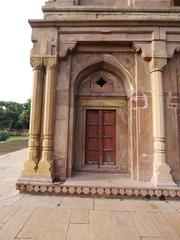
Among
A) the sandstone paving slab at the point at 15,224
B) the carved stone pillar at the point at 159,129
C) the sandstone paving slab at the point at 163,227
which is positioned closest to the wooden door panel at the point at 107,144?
the carved stone pillar at the point at 159,129

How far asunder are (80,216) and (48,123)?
8.77 ft

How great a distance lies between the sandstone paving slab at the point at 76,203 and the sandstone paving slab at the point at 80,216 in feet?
0.89

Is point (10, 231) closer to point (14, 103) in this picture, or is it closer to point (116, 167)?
point (116, 167)

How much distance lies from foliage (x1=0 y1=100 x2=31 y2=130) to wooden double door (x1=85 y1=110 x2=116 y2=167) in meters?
65.0

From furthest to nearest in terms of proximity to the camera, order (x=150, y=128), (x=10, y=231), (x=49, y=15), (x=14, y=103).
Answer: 1. (x=14, y=103)
2. (x=49, y=15)
3. (x=150, y=128)
4. (x=10, y=231)

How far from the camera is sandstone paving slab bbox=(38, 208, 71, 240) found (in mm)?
3105

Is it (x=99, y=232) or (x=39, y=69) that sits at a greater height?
(x=39, y=69)

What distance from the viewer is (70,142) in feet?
18.7

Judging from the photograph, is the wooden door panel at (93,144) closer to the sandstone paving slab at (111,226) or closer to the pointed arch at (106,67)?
the pointed arch at (106,67)

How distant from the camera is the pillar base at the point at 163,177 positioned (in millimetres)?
4965

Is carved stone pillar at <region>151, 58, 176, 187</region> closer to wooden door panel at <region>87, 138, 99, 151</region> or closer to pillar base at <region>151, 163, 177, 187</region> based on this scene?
pillar base at <region>151, 163, 177, 187</region>

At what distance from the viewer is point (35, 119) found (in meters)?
5.59

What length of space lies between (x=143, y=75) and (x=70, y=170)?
143 inches

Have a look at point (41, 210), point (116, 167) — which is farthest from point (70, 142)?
point (41, 210)
